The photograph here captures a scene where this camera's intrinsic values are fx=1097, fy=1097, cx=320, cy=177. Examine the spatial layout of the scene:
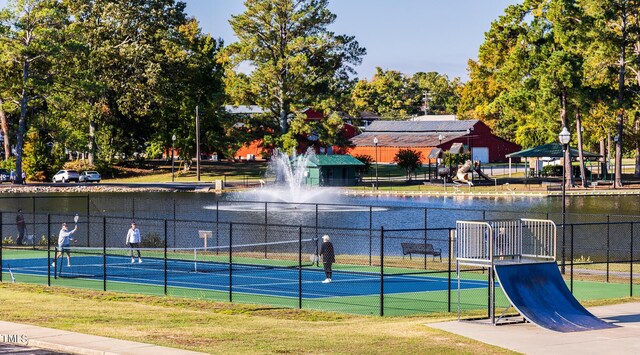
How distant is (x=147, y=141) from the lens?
409ft

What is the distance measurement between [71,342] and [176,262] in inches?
925

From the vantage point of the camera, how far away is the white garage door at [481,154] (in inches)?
5556

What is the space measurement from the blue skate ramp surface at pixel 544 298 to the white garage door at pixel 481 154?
116527mm

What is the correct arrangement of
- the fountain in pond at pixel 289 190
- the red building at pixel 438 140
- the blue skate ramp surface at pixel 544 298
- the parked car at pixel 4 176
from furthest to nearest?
1. the red building at pixel 438 140
2. the parked car at pixel 4 176
3. the fountain in pond at pixel 289 190
4. the blue skate ramp surface at pixel 544 298

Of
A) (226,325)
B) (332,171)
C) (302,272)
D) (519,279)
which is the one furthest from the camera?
(332,171)

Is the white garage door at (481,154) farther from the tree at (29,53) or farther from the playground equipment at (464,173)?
the tree at (29,53)

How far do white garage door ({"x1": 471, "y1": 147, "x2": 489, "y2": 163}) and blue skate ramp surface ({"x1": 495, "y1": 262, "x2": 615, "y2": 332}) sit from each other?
382ft

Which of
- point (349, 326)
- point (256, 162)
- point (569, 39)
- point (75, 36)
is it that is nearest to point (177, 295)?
point (349, 326)

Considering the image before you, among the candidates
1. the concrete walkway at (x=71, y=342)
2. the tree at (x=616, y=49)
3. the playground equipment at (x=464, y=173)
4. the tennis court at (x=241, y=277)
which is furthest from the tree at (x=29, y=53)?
the concrete walkway at (x=71, y=342)

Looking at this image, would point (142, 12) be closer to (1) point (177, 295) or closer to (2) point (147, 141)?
(2) point (147, 141)

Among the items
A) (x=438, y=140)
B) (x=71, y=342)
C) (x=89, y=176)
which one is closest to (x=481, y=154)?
(x=438, y=140)

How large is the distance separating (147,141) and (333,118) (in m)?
26.5

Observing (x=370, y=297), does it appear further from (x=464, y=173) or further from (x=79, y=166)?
(x=79, y=166)

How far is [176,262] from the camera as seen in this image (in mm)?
45500
